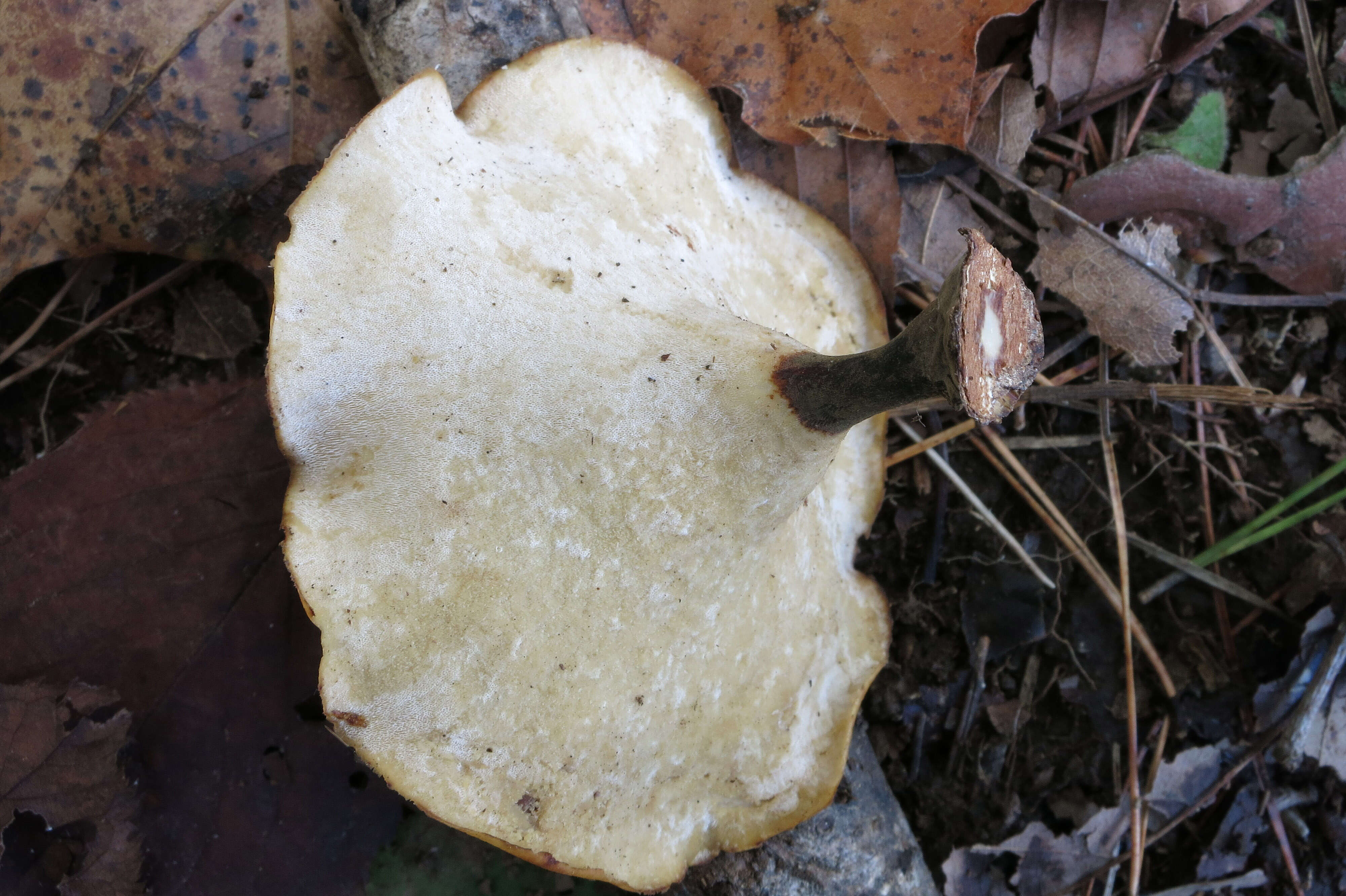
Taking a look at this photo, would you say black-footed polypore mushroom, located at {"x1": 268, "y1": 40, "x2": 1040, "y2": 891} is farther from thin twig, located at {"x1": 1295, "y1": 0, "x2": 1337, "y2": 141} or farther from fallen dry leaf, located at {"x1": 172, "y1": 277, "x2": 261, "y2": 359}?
thin twig, located at {"x1": 1295, "y1": 0, "x2": 1337, "y2": 141}

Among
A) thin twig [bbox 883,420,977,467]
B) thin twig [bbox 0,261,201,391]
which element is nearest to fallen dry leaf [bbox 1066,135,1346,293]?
thin twig [bbox 883,420,977,467]

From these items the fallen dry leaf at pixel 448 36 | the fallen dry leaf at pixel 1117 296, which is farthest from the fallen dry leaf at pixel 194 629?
the fallen dry leaf at pixel 1117 296

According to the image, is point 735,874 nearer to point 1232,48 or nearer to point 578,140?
point 578,140

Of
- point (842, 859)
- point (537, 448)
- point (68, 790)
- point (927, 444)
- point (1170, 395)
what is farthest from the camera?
point (927, 444)

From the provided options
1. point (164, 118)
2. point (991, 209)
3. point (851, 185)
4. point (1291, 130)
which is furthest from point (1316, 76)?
point (164, 118)

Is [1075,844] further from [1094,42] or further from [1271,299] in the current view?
[1094,42]

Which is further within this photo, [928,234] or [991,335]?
[928,234]
